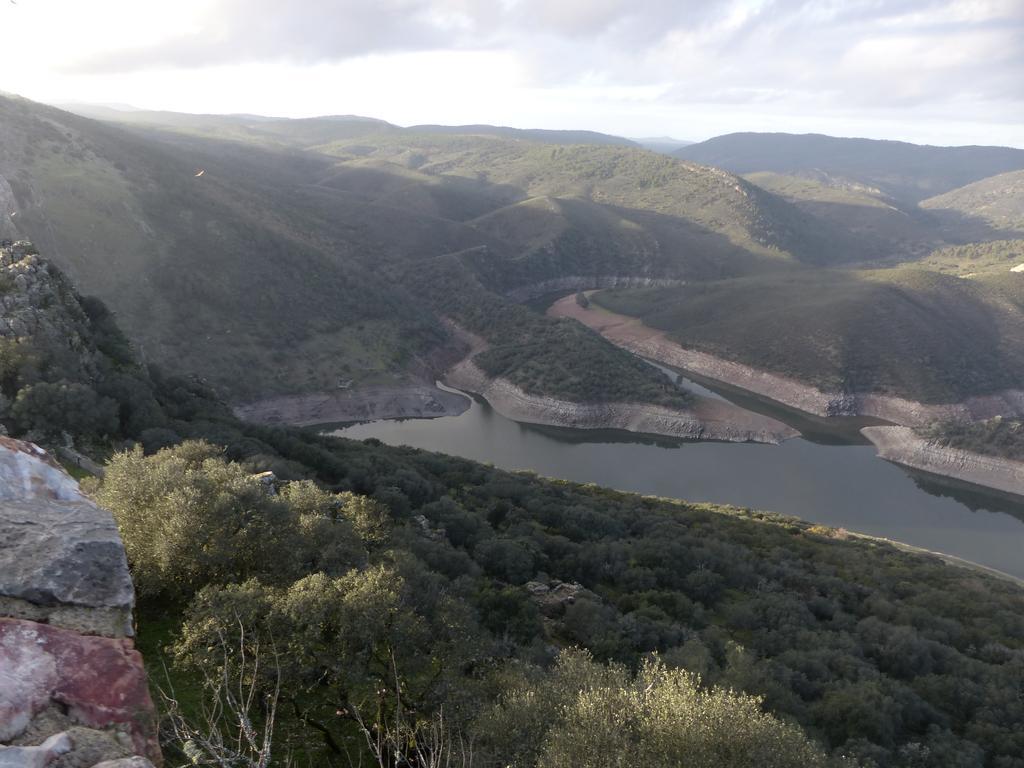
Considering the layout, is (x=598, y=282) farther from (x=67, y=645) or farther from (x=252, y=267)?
(x=67, y=645)

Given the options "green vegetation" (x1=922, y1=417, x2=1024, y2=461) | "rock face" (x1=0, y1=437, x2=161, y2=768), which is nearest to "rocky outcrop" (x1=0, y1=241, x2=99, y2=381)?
"rock face" (x1=0, y1=437, x2=161, y2=768)

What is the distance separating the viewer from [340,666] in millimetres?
10656

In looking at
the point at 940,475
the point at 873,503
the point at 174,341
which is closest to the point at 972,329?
the point at 940,475

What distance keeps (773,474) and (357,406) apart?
4376cm

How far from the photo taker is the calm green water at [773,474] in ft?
174

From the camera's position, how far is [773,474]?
201 feet

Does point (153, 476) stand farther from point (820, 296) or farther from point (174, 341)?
point (820, 296)

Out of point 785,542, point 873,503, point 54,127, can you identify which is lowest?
point 873,503

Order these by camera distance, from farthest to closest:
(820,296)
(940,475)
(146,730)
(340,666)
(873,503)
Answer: (820,296)
(940,475)
(873,503)
(340,666)
(146,730)

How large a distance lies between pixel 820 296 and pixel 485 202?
101616mm

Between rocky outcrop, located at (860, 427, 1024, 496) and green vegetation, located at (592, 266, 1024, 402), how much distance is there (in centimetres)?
924

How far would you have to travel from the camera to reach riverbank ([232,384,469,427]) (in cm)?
6238

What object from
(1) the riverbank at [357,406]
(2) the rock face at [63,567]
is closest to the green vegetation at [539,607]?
(2) the rock face at [63,567]

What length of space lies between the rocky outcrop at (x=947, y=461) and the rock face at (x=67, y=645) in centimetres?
7217
